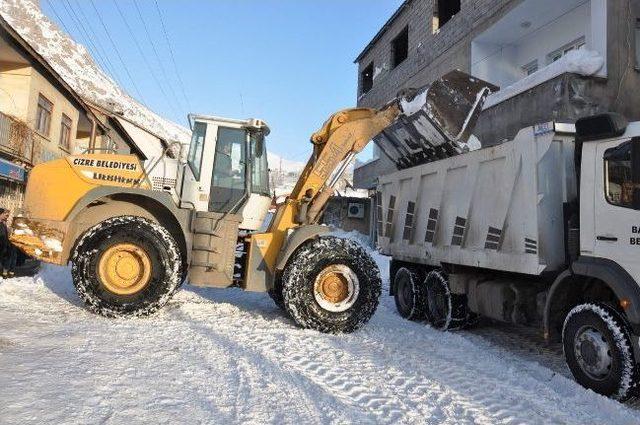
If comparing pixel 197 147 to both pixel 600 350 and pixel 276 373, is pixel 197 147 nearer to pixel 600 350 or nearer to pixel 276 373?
pixel 276 373

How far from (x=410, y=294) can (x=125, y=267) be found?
4.54 metres

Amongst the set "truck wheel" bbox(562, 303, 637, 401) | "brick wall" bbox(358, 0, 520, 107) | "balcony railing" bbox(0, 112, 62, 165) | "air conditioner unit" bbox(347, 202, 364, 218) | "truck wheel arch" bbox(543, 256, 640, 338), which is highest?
"brick wall" bbox(358, 0, 520, 107)

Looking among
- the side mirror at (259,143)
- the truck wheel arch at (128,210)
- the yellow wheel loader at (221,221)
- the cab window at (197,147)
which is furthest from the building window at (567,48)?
the truck wheel arch at (128,210)

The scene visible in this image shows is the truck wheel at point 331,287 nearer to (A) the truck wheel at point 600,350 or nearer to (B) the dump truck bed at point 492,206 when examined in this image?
(B) the dump truck bed at point 492,206

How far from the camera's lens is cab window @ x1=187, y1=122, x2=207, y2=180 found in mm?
7703

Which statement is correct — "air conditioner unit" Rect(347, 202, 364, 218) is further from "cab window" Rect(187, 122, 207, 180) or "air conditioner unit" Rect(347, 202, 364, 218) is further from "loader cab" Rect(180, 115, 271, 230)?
"cab window" Rect(187, 122, 207, 180)

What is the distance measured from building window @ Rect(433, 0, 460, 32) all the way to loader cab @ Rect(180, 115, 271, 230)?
12.2 meters

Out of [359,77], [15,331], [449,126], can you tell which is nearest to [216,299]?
[15,331]

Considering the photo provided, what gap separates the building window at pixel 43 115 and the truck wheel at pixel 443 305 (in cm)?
1646

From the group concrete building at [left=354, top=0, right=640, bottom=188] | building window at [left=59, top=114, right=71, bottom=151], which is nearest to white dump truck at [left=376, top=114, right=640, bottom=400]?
concrete building at [left=354, top=0, right=640, bottom=188]

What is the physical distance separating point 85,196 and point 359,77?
69.6 feet

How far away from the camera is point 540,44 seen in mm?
14555

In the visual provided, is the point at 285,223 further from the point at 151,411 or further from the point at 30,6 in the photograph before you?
the point at 30,6

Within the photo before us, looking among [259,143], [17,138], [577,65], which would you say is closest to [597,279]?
[259,143]
